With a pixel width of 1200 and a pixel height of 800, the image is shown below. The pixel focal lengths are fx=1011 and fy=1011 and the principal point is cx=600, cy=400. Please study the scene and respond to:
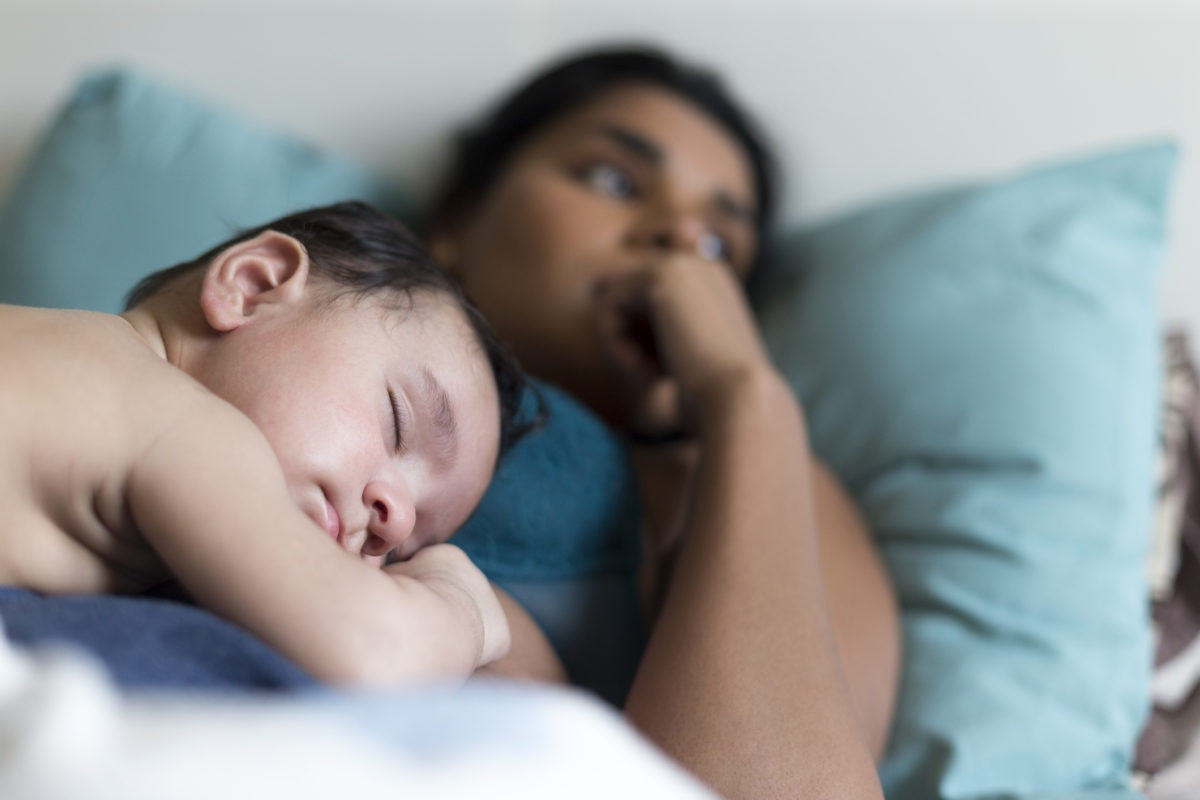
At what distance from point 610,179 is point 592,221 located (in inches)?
4.4

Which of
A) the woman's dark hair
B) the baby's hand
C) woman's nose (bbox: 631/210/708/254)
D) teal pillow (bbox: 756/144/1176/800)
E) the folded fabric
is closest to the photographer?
the folded fabric

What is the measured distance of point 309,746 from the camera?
35 cm

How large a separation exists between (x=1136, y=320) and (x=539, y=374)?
0.74 m

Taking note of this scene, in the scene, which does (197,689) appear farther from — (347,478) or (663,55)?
(663,55)

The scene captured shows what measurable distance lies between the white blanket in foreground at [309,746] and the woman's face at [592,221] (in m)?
0.86

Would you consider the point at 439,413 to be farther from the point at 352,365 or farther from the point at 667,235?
the point at 667,235

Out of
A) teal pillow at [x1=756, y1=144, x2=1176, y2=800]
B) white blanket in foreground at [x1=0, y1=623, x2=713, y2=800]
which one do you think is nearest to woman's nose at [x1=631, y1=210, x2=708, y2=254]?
teal pillow at [x1=756, y1=144, x2=1176, y2=800]

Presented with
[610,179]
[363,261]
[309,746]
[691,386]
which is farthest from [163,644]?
[610,179]

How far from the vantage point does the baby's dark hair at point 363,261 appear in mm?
694

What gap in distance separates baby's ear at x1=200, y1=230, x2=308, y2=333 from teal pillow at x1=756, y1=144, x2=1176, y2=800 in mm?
716

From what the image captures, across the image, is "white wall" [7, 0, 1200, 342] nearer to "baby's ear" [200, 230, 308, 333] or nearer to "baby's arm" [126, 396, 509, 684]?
"baby's ear" [200, 230, 308, 333]

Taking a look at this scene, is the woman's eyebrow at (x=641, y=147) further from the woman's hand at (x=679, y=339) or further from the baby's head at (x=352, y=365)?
the baby's head at (x=352, y=365)

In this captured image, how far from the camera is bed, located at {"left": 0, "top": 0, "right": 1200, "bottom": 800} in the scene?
2.89 feet

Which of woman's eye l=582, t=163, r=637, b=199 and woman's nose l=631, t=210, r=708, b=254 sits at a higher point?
woman's eye l=582, t=163, r=637, b=199
